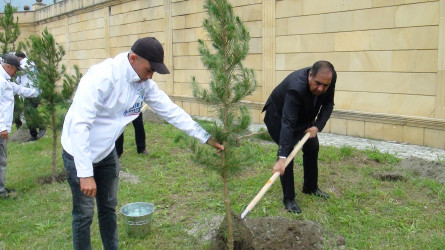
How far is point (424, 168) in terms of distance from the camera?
5.30m

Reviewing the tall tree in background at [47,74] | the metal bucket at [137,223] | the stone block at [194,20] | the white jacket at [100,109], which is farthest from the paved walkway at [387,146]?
the stone block at [194,20]

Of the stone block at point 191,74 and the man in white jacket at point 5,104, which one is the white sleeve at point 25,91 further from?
the stone block at point 191,74

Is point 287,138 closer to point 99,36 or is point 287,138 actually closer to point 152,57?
point 152,57

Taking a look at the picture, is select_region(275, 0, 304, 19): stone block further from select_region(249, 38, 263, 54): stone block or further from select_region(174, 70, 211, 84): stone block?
select_region(174, 70, 211, 84): stone block

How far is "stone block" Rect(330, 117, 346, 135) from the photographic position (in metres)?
Result: 7.79

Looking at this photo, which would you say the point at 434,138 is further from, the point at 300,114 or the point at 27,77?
the point at 27,77

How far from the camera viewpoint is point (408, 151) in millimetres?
6414

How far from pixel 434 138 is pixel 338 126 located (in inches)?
70.4

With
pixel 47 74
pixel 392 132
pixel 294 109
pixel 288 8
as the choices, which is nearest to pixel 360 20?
pixel 288 8

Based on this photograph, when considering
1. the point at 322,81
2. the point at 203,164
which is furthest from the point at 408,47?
the point at 203,164

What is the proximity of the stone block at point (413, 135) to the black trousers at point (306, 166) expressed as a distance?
3.13 meters

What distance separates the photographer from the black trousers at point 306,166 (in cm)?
420

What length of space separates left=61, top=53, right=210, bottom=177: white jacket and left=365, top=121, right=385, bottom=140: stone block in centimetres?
513

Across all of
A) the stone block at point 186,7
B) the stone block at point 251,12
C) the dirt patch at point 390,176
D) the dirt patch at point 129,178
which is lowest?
the dirt patch at point 129,178
